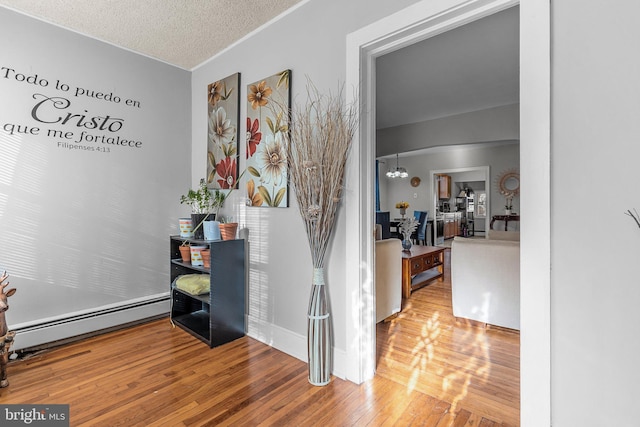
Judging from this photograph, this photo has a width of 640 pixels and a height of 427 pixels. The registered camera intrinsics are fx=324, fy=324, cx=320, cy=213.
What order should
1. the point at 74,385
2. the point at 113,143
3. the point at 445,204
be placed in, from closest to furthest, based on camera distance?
the point at 74,385
the point at 113,143
the point at 445,204

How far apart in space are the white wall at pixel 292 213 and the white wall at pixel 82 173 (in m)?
0.81

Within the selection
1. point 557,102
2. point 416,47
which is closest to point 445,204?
point 416,47

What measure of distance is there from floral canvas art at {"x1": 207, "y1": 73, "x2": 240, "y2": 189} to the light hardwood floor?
4.91ft

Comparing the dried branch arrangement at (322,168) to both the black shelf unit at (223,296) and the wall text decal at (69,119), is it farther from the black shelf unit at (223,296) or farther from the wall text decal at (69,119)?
the wall text decal at (69,119)

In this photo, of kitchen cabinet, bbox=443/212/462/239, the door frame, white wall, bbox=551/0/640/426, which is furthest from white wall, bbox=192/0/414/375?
kitchen cabinet, bbox=443/212/462/239

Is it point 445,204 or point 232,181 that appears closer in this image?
point 232,181

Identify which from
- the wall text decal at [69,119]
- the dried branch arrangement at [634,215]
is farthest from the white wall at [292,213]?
the dried branch arrangement at [634,215]

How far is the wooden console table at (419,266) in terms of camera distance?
4.11m

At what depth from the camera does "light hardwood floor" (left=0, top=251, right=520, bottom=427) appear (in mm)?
1753

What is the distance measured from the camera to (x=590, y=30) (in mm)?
1334

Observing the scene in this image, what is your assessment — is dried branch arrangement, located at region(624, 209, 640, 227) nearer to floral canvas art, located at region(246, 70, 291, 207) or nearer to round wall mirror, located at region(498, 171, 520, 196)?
floral canvas art, located at region(246, 70, 291, 207)

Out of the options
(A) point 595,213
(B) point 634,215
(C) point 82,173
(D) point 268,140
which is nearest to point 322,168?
(D) point 268,140

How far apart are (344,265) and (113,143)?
2471 millimetres

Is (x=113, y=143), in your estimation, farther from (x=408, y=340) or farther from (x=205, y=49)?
(x=408, y=340)
